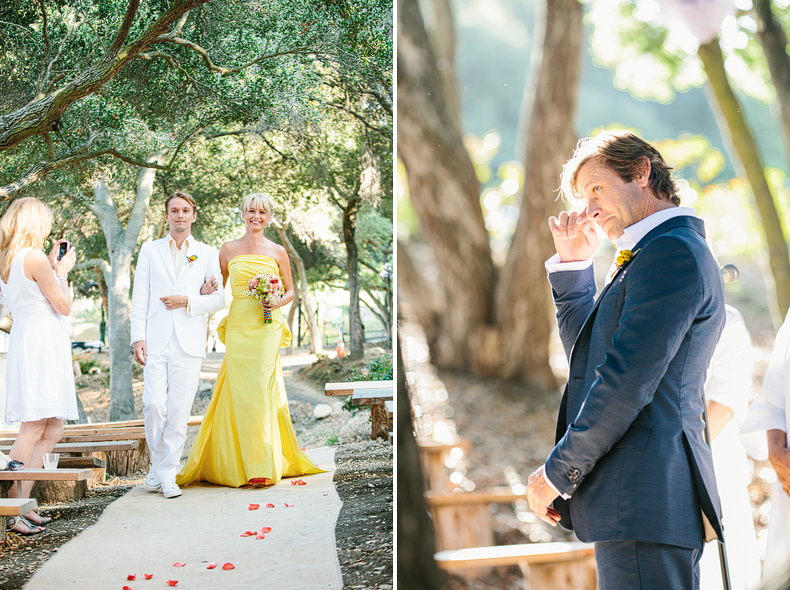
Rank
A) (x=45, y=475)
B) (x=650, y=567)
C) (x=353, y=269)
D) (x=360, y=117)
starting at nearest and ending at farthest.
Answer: (x=650, y=567) < (x=45, y=475) < (x=360, y=117) < (x=353, y=269)

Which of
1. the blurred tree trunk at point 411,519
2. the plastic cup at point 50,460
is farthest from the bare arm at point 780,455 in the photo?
the plastic cup at point 50,460

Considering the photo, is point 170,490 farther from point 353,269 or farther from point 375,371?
point 353,269

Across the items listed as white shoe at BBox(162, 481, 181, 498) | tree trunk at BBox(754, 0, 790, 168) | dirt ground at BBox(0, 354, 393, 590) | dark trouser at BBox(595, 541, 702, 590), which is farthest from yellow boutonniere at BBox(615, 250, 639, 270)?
white shoe at BBox(162, 481, 181, 498)

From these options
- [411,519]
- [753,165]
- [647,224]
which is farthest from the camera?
[753,165]

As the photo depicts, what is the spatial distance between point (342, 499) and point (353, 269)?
1117 millimetres

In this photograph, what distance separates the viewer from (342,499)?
260 centimetres

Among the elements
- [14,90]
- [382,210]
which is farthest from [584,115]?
[14,90]

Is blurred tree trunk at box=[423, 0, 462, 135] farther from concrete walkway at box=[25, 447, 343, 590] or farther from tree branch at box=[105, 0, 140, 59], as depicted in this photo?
concrete walkway at box=[25, 447, 343, 590]

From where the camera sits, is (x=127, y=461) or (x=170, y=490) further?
(x=127, y=461)

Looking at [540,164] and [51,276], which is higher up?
[540,164]

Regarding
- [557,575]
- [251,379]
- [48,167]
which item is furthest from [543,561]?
[48,167]

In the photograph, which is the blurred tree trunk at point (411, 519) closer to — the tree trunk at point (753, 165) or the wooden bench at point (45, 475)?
the wooden bench at point (45, 475)

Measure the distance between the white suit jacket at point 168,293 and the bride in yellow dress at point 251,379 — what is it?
0.11 metres

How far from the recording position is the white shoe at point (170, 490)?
2.62m
